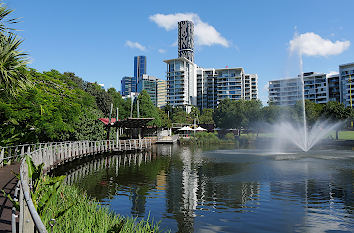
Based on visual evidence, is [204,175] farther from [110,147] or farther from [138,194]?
[110,147]

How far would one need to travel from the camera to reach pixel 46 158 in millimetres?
19547

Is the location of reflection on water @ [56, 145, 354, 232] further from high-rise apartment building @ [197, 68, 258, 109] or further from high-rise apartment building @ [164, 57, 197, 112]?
high-rise apartment building @ [164, 57, 197, 112]

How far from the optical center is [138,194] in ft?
50.8

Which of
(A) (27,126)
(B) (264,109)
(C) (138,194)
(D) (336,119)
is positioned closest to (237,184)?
(C) (138,194)

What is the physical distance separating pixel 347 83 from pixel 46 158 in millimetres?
137753

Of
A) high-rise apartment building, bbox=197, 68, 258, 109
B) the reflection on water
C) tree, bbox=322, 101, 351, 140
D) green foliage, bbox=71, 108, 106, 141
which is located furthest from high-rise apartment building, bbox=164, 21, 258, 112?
the reflection on water

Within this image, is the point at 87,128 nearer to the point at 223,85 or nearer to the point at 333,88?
the point at 223,85

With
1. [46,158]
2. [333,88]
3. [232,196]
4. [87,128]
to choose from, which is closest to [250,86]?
[333,88]

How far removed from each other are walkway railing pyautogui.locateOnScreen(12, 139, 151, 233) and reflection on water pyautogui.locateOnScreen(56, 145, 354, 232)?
1920mm

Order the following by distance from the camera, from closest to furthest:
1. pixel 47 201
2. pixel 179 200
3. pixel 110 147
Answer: pixel 47 201 < pixel 179 200 < pixel 110 147

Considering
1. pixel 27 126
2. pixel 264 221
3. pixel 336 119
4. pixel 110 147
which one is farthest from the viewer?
pixel 336 119

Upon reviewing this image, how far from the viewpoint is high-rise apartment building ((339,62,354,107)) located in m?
123

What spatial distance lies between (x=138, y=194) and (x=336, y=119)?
58380mm

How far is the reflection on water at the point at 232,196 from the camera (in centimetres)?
1084
